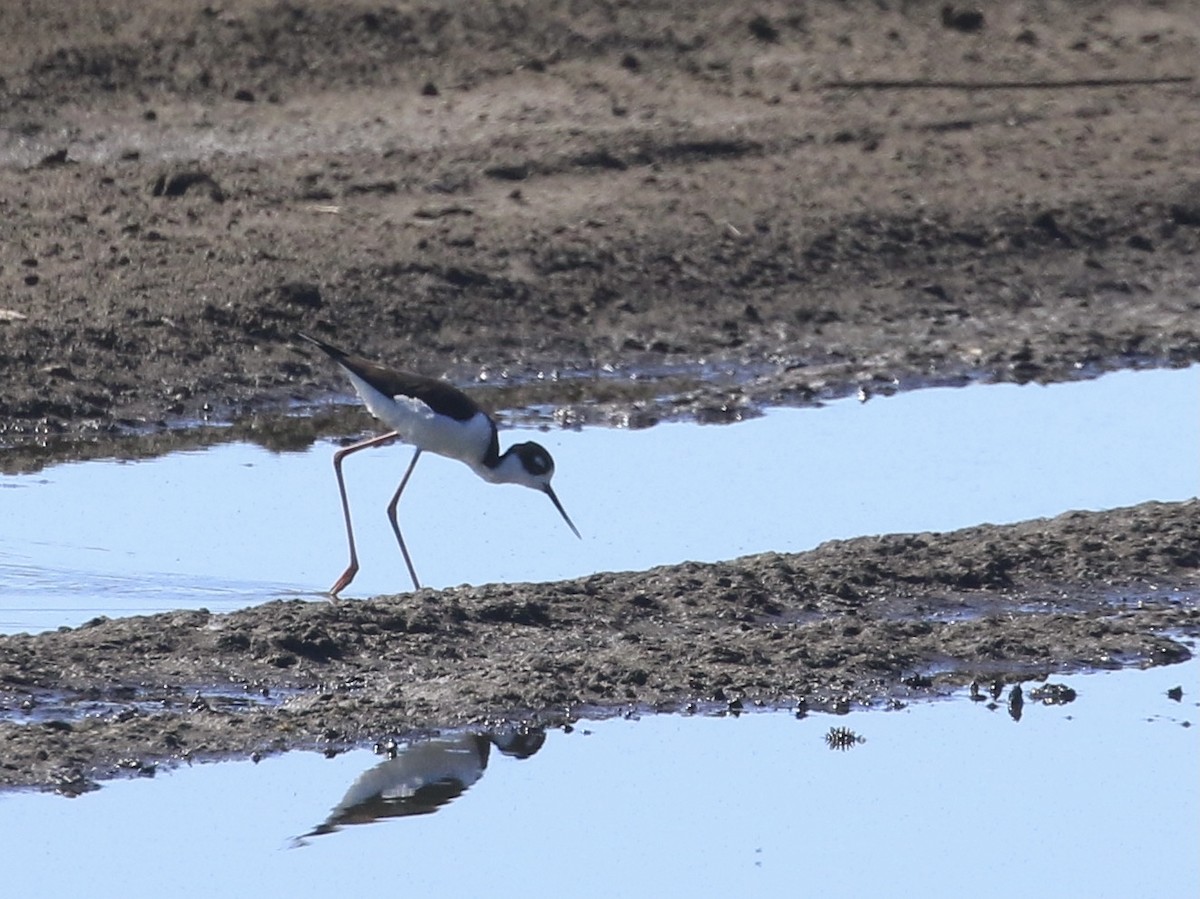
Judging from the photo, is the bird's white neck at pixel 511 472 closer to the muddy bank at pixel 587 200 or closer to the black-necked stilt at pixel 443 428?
the black-necked stilt at pixel 443 428

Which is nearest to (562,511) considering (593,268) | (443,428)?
(443,428)

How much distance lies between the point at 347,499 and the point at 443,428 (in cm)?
60

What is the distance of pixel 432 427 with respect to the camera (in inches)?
370

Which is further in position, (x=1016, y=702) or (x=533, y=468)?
(x=533, y=468)

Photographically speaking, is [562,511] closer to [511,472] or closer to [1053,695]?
[511,472]

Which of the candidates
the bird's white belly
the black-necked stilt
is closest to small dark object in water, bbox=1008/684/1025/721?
the black-necked stilt

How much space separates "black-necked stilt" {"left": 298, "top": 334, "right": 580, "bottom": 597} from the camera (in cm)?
938

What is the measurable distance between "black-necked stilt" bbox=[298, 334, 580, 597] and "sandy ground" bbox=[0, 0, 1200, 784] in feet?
3.77

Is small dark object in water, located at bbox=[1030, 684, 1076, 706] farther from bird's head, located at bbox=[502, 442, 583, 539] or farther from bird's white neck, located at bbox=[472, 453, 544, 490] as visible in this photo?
bird's white neck, located at bbox=[472, 453, 544, 490]

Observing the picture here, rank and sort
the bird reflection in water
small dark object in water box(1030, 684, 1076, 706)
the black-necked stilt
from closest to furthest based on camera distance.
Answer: the bird reflection in water
small dark object in water box(1030, 684, 1076, 706)
the black-necked stilt

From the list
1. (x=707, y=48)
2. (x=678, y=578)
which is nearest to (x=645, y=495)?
(x=678, y=578)

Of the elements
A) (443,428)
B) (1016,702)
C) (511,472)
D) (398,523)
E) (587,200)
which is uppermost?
(587,200)

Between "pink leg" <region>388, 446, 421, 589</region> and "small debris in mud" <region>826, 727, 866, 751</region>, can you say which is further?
"pink leg" <region>388, 446, 421, 589</region>

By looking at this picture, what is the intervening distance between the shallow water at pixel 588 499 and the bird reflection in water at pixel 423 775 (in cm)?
145
